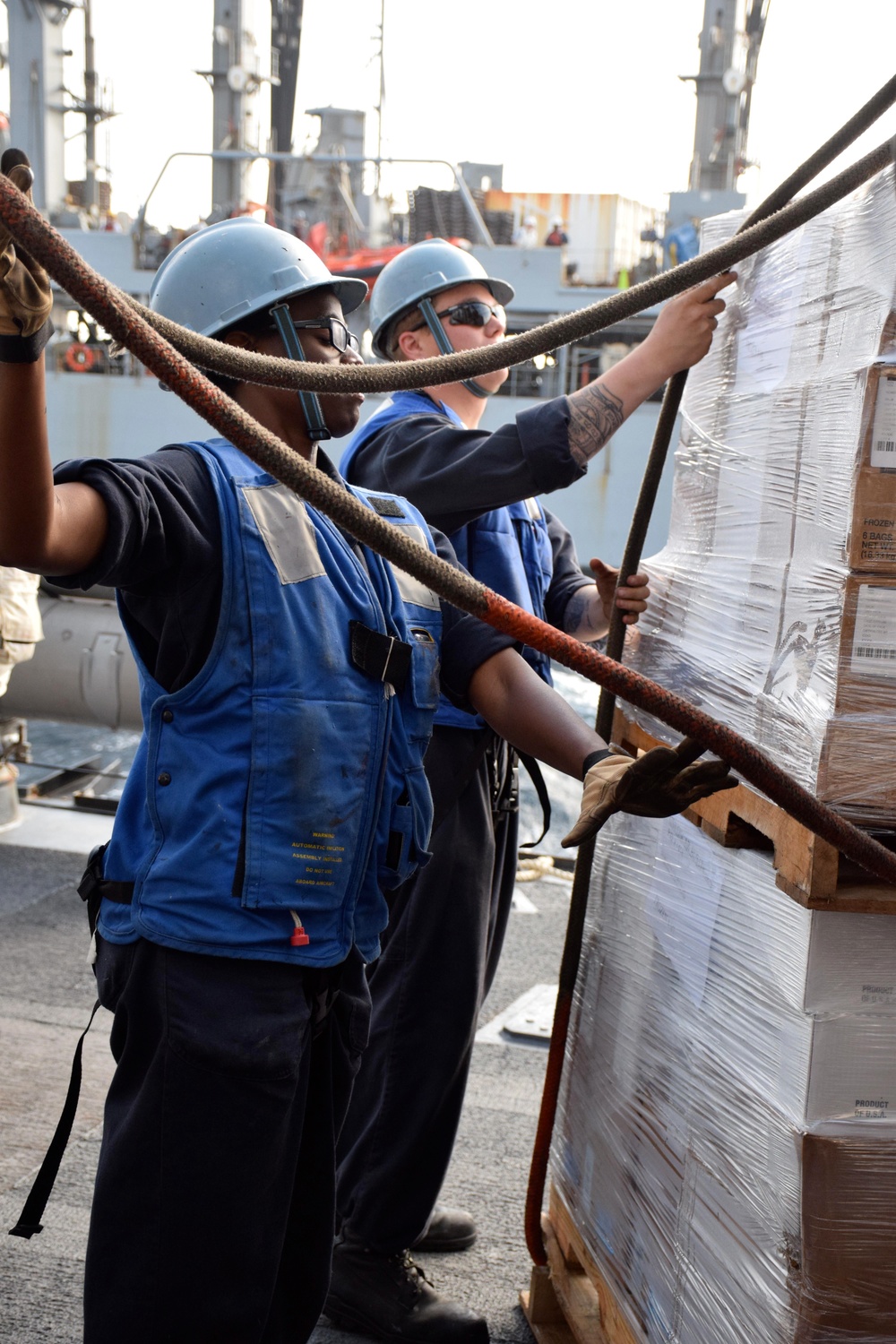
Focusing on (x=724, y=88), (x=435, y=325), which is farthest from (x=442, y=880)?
(x=724, y=88)

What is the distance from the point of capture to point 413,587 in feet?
6.01

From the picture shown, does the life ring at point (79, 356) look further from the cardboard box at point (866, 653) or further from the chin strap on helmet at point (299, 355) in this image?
the cardboard box at point (866, 653)

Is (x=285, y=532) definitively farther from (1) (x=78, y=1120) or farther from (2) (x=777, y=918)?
(1) (x=78, y=1120)

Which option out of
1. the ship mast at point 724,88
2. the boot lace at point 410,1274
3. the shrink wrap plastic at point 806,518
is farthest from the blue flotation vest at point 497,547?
the ship mast at point 724,88

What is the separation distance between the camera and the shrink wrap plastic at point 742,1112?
5.01ft

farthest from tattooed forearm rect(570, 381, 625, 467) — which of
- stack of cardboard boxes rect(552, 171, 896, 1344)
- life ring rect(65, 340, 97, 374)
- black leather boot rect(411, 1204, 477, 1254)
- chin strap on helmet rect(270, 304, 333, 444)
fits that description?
life ring rect(65, 340, 97, 374)

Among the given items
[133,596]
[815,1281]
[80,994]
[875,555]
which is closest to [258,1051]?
[133,596]

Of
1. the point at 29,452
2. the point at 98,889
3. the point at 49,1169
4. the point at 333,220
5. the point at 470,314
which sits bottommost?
the point at 49,1169

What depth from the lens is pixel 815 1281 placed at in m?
1.51

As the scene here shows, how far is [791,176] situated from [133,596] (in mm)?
1127

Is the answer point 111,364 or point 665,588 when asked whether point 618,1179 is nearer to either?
point 665,588

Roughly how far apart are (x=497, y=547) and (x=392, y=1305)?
155 centimetres

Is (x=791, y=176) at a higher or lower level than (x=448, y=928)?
higher

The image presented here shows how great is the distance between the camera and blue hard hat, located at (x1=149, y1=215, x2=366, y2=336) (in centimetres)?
183
